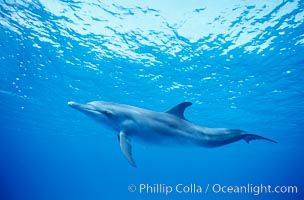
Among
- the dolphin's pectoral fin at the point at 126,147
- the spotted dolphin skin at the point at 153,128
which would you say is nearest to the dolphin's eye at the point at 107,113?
the spotted dolphin skin at the point at 153,128

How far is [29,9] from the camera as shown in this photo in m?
12.6

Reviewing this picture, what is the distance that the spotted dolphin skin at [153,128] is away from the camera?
672 centimetres

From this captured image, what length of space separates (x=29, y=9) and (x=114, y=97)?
13490 millimetres

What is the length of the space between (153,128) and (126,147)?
102 centimetres

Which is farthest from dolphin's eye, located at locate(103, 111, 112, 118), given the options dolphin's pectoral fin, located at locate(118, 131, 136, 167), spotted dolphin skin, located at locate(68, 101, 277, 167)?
dolphin's pectoral fin, located at locate(118, 131, 136, 167)

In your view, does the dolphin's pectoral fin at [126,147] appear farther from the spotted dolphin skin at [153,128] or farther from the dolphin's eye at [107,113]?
the dolphin's eye at [107,113]

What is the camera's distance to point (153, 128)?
683cm

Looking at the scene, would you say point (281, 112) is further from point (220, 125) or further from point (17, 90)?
point (17, 90)

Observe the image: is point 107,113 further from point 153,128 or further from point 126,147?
point 153,128

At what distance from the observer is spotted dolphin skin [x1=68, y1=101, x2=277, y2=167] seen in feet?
22.1

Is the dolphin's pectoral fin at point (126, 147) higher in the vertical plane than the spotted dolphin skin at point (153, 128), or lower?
lower

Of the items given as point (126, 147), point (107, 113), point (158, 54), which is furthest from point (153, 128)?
point (158, 54)

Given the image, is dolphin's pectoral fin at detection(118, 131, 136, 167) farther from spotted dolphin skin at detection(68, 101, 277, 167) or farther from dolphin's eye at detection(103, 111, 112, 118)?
dolphin's eye at detection(103, 111, 112, 118)

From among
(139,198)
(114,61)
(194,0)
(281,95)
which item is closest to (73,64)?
(114,61)
